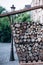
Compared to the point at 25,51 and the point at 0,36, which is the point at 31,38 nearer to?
the point at 25,51

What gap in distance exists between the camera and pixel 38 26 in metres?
6.30

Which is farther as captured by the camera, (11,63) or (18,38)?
(11,63)

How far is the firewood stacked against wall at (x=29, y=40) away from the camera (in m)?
6.25

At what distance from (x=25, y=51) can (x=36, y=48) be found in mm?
283

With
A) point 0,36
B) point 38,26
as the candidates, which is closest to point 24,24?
point 38,26

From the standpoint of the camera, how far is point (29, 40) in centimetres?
632

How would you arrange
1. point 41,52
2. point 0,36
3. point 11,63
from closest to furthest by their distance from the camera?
point 41,52
point 11,63
point 0,36

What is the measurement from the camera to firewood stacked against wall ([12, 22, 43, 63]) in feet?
20.5

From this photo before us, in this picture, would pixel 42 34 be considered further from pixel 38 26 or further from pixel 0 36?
pixel 0 36

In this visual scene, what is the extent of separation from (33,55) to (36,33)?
612 mm

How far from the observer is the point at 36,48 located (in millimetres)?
6359

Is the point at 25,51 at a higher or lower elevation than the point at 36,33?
lower

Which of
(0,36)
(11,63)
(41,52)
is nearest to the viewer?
(41,52)

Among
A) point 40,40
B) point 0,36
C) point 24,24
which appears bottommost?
point 0,36
